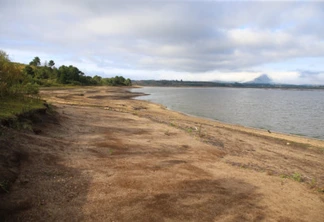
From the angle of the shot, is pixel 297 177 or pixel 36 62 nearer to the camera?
pixel 297 177

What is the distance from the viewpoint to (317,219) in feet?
24.8

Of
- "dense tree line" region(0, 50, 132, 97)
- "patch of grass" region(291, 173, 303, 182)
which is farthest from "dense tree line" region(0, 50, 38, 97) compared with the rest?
"patch of grass" region(291, 173, 303, 182)

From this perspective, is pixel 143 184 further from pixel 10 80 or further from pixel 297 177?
pixel 10 80

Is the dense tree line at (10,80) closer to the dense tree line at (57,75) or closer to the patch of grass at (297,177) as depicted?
the patch of grass at (297,177)

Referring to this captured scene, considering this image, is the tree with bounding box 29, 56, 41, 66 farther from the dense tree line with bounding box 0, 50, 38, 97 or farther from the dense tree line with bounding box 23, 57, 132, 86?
the dense tree line with bounding box 0, 50, 38, 97

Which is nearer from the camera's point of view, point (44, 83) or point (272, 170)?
point (272, 170)

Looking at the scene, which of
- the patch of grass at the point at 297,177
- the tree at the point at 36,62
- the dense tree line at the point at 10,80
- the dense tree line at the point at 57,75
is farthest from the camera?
the tree at the point at 36,62

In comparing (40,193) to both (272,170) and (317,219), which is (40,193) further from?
(272,170)

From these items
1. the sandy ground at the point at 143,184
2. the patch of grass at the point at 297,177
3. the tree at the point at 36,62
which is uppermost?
the tree at the point at 36,62

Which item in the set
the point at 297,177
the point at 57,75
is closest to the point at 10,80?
the point at 297,177

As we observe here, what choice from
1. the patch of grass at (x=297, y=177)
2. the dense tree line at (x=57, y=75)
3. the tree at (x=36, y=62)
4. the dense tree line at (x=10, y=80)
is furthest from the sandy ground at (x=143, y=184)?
the tree at (x=36, y=62)

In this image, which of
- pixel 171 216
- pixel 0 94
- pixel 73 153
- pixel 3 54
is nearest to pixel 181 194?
pixel 171 216

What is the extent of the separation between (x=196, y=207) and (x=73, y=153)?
5945 millimetres

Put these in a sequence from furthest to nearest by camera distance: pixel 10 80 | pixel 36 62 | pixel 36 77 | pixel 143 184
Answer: pixel 36 62, pixel 36 77, pixel 10 80, pixel 143 184
